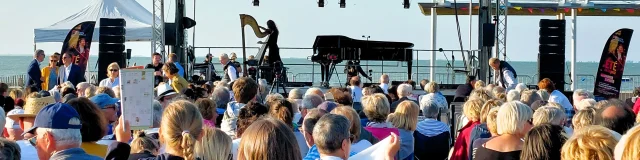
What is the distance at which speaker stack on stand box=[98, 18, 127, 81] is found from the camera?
15237 mm

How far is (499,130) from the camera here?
5.04m

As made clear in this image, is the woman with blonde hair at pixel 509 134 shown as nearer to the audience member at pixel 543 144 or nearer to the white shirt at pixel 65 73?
the audience member at pixel 543 144

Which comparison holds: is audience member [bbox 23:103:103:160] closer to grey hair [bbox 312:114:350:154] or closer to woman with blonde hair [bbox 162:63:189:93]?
grey hair [bbox 312:114:350:154]

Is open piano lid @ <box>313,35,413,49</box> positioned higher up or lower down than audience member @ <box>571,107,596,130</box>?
higher up

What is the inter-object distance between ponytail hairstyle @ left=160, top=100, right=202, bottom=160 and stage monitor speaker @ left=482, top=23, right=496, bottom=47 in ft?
41.0

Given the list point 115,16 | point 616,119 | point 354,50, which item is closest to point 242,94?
point 616,119

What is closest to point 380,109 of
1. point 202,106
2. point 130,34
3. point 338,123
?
point 202,106

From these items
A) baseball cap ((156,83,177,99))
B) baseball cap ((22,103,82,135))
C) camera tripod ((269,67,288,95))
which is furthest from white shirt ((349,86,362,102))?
baseball cap ((22,103,82,135))

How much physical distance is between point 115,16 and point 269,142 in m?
23.6

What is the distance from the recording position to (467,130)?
6.15 meters

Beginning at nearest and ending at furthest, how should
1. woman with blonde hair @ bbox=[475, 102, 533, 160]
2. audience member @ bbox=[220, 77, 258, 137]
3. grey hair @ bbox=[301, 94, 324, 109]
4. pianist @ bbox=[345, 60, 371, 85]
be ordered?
woman with blonde hair @ bbox=[475, 102, 533, 160], audience member @ bbox=[220, 77, 258, 137], grey hair @ bbox=[301, 94, 324, 109], pianist @ bbox=[345, 60, 371, 85]

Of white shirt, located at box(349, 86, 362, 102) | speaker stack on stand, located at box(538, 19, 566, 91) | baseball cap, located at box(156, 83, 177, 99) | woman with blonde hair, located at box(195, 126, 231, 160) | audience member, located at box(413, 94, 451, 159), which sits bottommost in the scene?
audience member, located at box(413, 94, 451, 159)

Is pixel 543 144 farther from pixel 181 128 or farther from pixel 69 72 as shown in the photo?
pixel 69 72

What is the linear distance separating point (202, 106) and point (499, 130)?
2.08m
